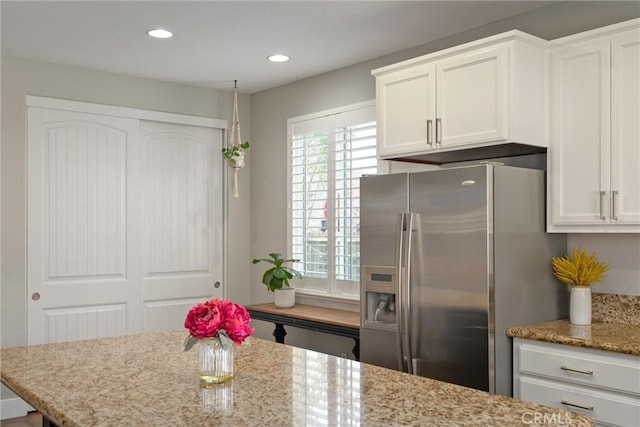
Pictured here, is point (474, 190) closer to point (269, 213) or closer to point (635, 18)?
point (635, 18)

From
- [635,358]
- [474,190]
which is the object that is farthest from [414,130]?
[635,358]

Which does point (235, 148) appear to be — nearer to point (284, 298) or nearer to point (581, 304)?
point (284, 298)

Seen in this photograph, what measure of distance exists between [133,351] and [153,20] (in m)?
2.07

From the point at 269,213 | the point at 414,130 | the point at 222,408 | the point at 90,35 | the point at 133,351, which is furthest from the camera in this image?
the point at 269,213

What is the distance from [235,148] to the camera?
517 centimetres

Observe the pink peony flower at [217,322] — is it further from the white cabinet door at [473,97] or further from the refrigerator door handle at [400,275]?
the white cabinet door at [473,97]

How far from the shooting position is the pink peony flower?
6.24 ft

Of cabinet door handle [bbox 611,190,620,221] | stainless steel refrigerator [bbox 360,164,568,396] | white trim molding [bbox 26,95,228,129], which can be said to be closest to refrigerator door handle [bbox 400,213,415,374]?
stainless steel refrigerator [bbox 360,164,568,396]

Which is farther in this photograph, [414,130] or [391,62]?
[391,62]

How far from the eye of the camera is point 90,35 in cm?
393

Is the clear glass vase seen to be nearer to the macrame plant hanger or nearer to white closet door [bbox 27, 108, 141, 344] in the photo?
white closet door [bbox 27, 108, 141, 344]

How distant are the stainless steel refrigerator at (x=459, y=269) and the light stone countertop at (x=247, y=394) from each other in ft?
2.90

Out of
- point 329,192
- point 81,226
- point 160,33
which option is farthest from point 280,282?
point 160,33

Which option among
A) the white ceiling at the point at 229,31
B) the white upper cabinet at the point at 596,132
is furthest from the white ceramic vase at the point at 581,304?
the white ceiling at the point at 229,31
